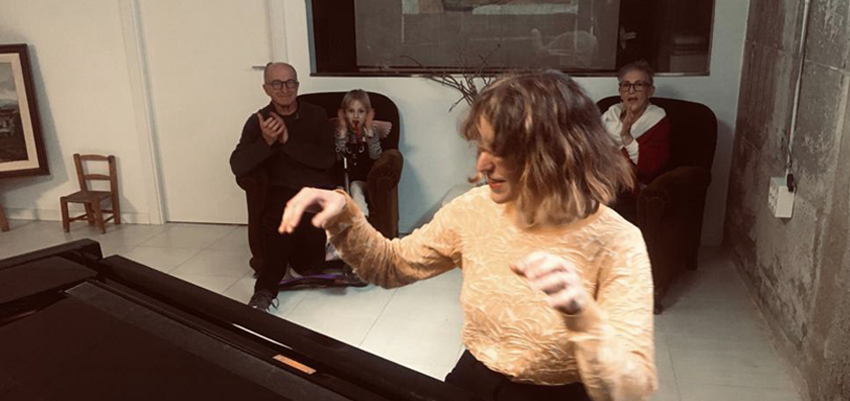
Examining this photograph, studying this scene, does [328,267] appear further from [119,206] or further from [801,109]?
[801,109]

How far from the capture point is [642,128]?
11.5 feet

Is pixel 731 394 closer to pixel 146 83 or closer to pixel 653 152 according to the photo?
pixel 653 152

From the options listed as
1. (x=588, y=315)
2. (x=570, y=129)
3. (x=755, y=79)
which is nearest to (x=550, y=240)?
(x=570, y=129)

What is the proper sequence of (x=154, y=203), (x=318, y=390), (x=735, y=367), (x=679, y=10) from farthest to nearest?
(x=154, y=203) < (x=679, y=10) < (x=735, y=367) < (x=318, y=390)

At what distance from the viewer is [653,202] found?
314 cm

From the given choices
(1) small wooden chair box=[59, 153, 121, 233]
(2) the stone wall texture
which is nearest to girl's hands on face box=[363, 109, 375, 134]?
(1) small wooden chair box=[59, 153, 121, 233]

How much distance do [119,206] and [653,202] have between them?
134 inches

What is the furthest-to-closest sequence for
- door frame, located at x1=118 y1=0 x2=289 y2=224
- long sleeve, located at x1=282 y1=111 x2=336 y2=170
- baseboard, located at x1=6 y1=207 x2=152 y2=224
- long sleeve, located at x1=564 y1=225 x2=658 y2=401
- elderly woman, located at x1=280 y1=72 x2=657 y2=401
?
baseboard, located at x1=6 y1=207 x2=152 y2=224, door frame, located at x1=118 y1=0 x2=289 y2=224, long sleeve, located at x1=282 y1=111 x2=336 y2=170, elderly woman, located at x1=280 y1=72 x2=657 y2=401, long sleeve, located at x1=564 y1=225 x2=658 y2=401

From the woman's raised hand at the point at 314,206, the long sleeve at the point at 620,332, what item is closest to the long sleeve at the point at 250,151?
the woman's raised hand at the point at 314,206

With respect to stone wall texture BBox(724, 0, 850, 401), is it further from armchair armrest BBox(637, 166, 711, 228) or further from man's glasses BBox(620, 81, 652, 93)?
man's glasses BBox(620, 81, 652, 93)

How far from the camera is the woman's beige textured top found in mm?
1067

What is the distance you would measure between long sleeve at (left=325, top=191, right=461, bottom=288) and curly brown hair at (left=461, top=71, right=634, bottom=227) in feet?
0.76

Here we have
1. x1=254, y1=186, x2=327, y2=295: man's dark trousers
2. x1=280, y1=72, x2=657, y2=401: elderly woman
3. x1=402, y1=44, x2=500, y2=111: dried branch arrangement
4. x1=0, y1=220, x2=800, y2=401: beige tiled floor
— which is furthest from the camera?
x1=402, y1=44, x2=500, y2=111: dried branch arrangement

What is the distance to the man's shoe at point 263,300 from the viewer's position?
10.6 feet
